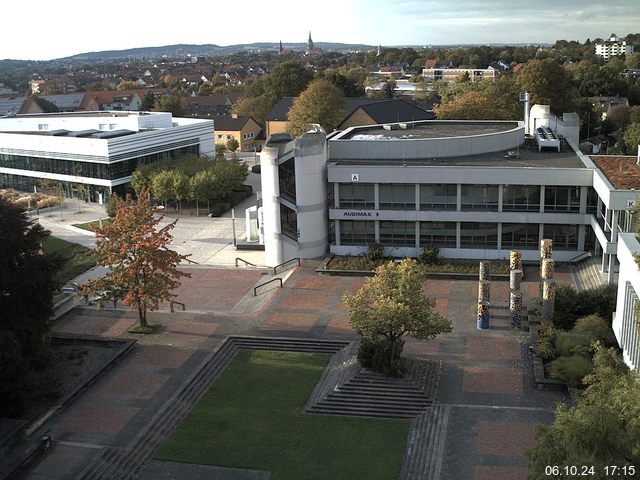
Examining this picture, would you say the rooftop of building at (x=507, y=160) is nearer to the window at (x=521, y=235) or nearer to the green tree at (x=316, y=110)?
the window at (x=521, y=235)

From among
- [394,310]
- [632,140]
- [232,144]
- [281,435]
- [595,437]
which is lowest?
[281,435]

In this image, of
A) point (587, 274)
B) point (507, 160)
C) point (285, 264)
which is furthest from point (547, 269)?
point (285, 264)

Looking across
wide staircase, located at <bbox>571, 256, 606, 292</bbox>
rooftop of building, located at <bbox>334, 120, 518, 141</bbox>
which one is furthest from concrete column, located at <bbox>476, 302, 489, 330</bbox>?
rooftop of building, located at <bbox>334, 120, 518, 141</bbox>

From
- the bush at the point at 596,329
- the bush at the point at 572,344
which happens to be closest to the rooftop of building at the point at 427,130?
the bush at the point at 596,329

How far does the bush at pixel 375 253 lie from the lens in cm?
4438

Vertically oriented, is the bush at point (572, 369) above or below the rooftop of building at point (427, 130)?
below

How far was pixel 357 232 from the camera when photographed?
4628 cm

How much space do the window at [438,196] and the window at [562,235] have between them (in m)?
5.74

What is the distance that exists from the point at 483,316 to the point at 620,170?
47.3 feet

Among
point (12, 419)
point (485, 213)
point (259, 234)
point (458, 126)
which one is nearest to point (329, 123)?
point (458, 126)

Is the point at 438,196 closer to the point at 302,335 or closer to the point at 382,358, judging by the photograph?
the point at 302,335

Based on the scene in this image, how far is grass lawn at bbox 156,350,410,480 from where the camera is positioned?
78.0ft

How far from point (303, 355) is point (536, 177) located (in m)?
19.3

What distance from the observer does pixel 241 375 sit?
3072 centimetres
